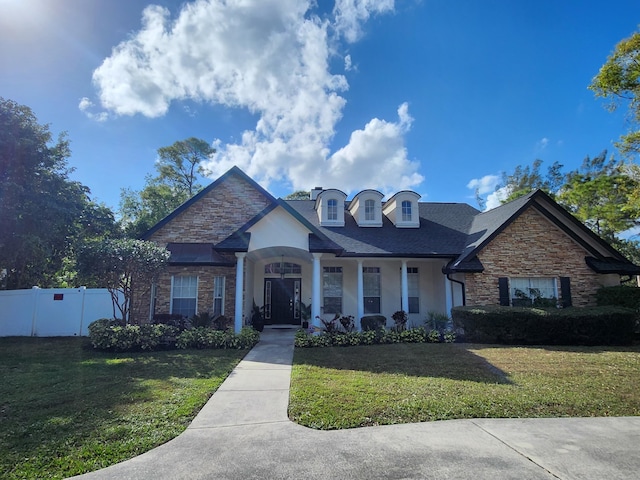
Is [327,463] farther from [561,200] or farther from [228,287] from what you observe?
[561,200]

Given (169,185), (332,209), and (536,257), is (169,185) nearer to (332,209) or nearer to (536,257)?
A: (332,209)

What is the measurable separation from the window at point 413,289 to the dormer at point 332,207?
380cm

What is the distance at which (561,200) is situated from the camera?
2447 cm

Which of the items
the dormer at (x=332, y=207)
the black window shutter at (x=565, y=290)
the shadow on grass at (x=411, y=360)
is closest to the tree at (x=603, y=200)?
the black window shutter at (x=565, y=290)

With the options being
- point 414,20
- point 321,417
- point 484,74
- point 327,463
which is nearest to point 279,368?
point 321,417

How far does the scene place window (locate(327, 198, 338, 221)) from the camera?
634 inches

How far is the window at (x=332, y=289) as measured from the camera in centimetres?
1508

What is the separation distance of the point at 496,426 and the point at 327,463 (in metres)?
2.54

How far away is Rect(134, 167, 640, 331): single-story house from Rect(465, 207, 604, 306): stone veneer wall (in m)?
0.04

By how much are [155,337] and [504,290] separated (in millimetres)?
12157

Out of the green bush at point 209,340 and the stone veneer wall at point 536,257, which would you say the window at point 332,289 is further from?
the stone veneer wall at point 536,257

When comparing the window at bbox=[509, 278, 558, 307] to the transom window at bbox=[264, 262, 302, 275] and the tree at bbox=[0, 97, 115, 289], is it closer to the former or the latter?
the transom window at bbox=[264, 262, 302, 275]

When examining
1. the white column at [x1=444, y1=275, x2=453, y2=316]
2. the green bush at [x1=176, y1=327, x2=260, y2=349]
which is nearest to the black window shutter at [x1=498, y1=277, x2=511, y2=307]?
the white column at [x1=444, y1=275, x2=453, y2=316]

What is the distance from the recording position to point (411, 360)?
8.80 m
